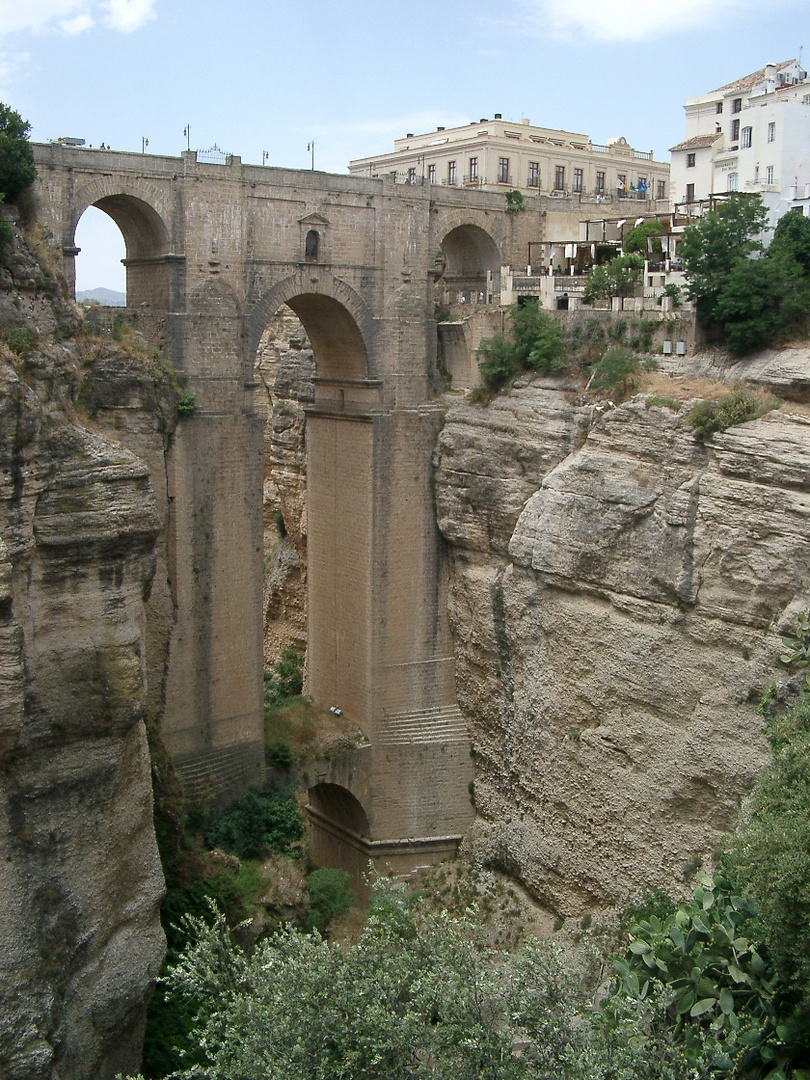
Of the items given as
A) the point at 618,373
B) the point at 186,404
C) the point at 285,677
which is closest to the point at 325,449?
the point at 186,404

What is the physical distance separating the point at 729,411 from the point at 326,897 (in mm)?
12695

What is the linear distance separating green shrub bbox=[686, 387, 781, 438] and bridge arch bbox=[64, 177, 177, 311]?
1071 cm

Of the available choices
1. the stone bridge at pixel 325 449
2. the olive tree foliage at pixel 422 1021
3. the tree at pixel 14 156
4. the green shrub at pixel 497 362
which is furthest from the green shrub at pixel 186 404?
the olive tree foliage at pixel 422 1021

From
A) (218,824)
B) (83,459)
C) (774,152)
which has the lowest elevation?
(218,824)

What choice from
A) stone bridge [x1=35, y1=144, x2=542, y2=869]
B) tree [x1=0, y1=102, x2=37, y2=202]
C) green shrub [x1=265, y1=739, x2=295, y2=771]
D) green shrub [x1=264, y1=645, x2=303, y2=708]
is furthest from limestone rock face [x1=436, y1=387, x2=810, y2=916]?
tree [x1=0, y1=102, x2=37, y2=202]

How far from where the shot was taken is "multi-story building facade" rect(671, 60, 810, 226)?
34.5m

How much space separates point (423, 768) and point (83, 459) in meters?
14.0

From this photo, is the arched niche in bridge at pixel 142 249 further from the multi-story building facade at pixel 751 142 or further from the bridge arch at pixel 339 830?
the multi-story building facade at pixel 751 142

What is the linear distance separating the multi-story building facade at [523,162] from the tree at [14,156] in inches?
713

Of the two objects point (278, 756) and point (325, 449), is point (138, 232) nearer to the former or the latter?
point (325, 449)

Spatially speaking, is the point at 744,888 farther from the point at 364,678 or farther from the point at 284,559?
the point at 284,559

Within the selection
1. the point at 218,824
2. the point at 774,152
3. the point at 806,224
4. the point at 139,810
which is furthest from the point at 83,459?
the point at 774,152

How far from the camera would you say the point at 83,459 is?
18141 mm

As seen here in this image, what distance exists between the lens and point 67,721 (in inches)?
702
